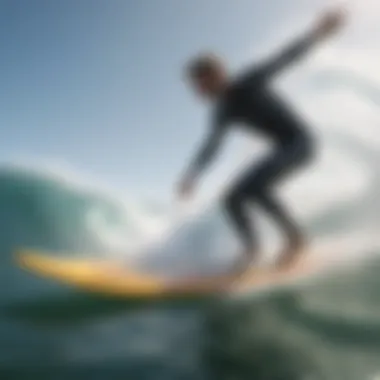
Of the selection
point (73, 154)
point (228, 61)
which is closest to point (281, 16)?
point (228, 61)

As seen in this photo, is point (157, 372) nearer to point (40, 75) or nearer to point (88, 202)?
point (88, 202)

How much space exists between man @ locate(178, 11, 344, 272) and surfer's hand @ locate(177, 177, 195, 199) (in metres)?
0.03

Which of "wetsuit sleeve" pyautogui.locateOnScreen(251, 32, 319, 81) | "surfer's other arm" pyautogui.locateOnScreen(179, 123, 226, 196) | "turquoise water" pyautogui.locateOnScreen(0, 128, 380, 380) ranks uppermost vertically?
"wetsuit sleeve" pyautogui.locateOnScreen(251, 32, 319, 81)

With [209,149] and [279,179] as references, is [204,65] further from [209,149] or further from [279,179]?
[279,179]

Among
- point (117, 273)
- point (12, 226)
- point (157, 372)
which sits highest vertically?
point (12, 226)

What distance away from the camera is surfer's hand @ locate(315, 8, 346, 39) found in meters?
2.65

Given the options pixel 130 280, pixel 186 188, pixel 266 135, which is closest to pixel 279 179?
pixel 266 135

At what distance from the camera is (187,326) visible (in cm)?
269

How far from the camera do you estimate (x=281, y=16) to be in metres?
2.71

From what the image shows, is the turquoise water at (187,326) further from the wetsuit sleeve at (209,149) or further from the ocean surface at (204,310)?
the wetsuit sleeve at (209,149)

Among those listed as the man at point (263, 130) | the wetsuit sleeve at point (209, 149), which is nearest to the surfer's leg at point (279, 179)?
the man at point (263, 130)

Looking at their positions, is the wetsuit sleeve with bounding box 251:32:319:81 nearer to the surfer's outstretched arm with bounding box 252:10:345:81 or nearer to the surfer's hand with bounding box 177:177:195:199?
the surfer's outstretched arm with bounding box 252:10:345:81

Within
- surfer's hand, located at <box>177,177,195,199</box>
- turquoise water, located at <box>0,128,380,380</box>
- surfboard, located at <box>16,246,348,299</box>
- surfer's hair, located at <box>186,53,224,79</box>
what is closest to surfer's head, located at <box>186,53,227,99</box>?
surfer's hair, located at <box>186,53,224,79</box>

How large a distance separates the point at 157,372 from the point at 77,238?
0.42 m
